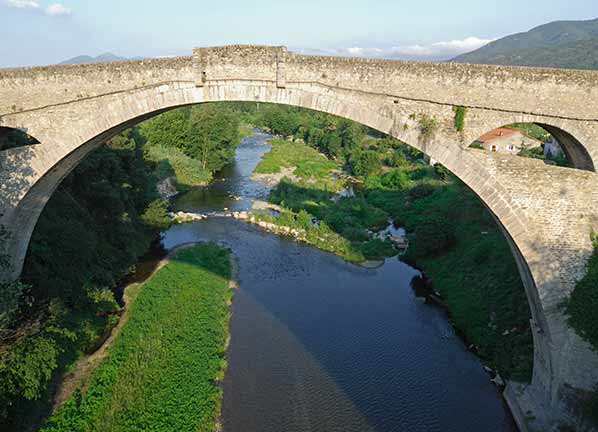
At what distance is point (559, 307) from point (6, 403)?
9.97m

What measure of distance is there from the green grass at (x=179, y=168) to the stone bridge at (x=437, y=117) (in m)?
17.4

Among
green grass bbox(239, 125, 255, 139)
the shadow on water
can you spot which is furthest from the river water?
green grass bbox(239, 125, 255, 139)

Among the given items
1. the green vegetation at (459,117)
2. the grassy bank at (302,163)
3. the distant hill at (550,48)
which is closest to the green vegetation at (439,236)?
the green vegetation at (459,117)

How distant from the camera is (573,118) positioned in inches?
299

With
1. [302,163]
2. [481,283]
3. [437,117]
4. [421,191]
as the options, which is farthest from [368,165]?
[437,117]

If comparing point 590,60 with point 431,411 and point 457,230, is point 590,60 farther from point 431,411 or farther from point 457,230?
point 431,411

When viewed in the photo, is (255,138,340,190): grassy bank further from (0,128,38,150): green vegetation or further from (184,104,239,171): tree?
(0,128,38,150): green vegetation

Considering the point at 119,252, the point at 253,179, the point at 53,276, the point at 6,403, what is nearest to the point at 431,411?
the point at 6,403

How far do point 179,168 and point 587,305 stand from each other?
2578 cm

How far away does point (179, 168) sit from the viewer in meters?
29.1

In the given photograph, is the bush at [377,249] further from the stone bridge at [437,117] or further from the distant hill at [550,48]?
the distant hill at [550,48]

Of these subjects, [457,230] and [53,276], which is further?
[457,230]

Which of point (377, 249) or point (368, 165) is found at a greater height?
point (368, 165)

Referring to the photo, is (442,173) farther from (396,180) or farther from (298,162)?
(298,162)
